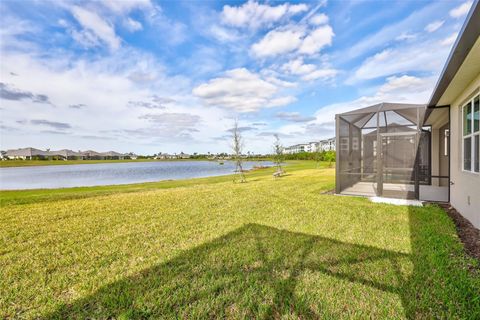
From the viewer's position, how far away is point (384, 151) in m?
7.77

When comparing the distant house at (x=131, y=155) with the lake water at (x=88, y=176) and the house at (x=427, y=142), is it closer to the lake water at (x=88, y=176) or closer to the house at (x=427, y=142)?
the lake water at (x=88, y=176)

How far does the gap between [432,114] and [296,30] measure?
699 cm

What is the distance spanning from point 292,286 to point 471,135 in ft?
17.9

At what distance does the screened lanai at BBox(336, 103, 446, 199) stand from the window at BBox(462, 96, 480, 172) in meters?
1.57

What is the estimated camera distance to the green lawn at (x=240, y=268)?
7.00 ft

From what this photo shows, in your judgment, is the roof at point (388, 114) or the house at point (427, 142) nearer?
the house at point (427, 142)

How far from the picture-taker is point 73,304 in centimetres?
223

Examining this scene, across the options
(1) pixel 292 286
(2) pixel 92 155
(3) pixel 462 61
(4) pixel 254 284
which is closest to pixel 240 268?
(4) pixel 254 284

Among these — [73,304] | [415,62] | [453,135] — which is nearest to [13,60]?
[73,304]

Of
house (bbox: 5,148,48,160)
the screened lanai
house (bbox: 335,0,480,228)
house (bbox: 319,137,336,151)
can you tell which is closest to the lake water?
house (bbox: 319,137,336,151)

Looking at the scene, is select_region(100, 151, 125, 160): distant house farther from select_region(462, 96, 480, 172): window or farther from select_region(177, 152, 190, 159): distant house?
select_region(462, 96, 480, 172): window

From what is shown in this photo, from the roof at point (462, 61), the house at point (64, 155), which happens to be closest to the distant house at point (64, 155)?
the house at point (64, 155)

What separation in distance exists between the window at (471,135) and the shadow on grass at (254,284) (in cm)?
330

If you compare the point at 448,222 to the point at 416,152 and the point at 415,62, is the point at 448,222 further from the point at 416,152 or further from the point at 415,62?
the point at 415,62
